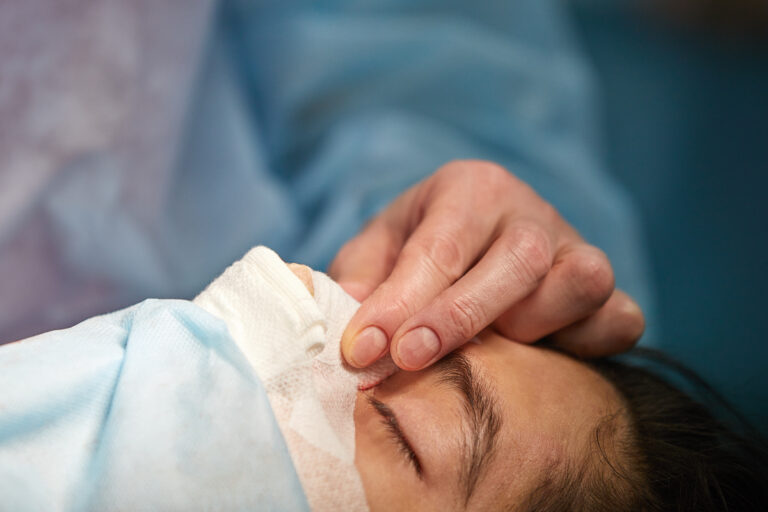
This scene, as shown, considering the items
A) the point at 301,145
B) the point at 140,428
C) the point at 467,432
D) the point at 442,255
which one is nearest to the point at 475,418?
the point at 467,432

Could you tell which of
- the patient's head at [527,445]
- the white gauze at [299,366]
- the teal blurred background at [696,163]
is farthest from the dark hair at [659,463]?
the teal blurred background at [696,163]

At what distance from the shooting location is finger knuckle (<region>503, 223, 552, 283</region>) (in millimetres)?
831

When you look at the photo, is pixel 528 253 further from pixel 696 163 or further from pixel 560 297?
pixel 696 163

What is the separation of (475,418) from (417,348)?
0.10 meters

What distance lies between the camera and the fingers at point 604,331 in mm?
958

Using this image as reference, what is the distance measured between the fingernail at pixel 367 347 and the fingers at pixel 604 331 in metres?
0.37

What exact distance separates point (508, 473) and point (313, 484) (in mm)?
234

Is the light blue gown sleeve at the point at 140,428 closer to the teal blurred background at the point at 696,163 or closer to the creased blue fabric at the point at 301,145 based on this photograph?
the creased blue fabric at the point at 301,145

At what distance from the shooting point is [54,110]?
38.5 inches

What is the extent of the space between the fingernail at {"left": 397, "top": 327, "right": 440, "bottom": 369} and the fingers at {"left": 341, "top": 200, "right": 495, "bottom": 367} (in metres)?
0.02

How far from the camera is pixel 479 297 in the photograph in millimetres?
774

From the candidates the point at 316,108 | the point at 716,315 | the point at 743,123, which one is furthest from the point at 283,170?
the point at 743,123

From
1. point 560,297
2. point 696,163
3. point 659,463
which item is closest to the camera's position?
point 659,463

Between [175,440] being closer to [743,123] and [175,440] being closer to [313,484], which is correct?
[313,484]
